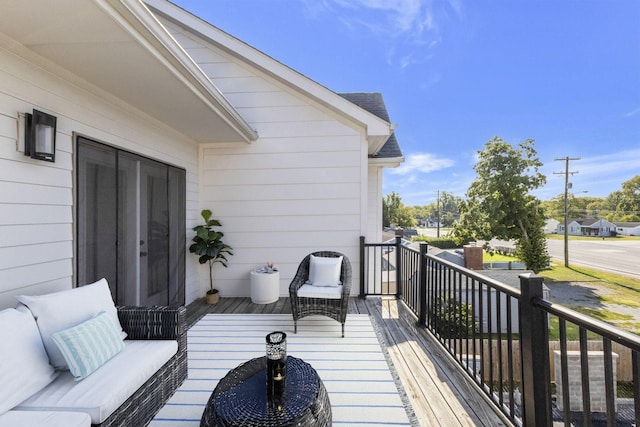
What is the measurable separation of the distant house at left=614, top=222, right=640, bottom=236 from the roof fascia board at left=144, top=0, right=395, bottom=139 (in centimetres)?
5053

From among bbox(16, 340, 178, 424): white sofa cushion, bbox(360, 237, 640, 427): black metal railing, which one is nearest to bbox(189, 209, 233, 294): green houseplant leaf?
bbox(16, 340, 178, 424): white sofa cushion

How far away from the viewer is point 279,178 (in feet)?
15.6

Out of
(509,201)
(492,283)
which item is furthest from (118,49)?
(509,201)

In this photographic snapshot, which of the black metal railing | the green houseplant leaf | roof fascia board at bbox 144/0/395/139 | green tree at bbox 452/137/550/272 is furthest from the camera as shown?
green tree at bbox 452/137/550/272

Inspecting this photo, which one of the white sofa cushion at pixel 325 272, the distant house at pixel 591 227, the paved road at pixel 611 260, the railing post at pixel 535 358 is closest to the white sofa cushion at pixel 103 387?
the white sofa cushion at pixel 325 272

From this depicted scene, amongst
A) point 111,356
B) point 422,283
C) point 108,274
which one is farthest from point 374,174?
point 111,356

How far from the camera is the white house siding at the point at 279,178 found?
15.5 feet

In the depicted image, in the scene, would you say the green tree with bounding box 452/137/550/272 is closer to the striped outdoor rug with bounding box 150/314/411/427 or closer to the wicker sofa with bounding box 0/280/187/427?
the striped outdoor rug with bounding box 150/314/411/427

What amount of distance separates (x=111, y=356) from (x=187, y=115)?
2.80m

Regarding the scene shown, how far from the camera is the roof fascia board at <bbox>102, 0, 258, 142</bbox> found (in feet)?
5.76

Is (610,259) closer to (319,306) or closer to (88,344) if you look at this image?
(319,306)

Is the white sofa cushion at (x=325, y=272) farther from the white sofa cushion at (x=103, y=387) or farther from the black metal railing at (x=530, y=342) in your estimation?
the white sofa cushion at (x=103, y=387)

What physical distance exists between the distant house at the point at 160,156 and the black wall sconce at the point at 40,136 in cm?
5

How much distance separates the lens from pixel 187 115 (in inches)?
137
